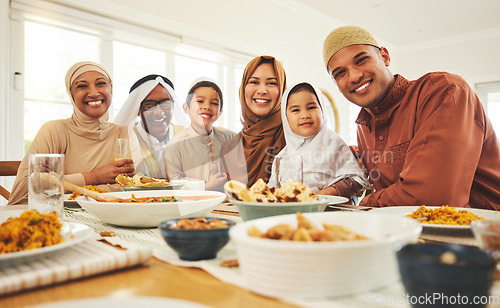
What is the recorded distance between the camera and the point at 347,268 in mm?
379

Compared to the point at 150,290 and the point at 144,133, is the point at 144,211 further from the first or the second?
the point at 144,133

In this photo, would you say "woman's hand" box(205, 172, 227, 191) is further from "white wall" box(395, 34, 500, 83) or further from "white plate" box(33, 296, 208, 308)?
"white wall" box(395, 34, 500, 83)

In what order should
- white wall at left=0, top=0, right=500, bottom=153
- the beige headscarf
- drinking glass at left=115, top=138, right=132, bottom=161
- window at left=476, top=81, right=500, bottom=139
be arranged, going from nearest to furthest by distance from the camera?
drinking glass at left=115, top=138, right=132, bottom=161, the beige headscarf, white wall at left=0, top=0, right=500, bottom=153, window at left=476, top=81, right=500, bottom=139

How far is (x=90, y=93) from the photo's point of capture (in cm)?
231

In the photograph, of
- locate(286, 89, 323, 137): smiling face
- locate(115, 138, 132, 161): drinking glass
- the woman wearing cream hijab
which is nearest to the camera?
locate(115, 138, 132, 161): drinking glass

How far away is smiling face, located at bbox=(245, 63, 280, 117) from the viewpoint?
2.00 meters

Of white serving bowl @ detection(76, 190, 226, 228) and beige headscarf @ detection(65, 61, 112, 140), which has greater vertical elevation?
beige headscarf @ detection(65, 61, 112, 140)

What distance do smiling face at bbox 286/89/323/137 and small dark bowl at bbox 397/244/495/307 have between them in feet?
4.73

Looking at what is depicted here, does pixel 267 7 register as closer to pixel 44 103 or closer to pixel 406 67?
pixel 44 103

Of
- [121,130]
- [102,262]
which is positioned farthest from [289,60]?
[102,262]

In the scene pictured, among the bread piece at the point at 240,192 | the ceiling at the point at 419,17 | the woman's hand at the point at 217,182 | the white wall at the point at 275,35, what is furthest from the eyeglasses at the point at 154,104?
the ceiling at the point at 419,17

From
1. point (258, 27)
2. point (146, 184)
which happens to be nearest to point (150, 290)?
point (146, 184)

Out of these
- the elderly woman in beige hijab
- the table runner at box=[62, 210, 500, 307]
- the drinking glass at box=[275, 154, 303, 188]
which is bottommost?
the table runner at box=[62, 210, 500, 307]

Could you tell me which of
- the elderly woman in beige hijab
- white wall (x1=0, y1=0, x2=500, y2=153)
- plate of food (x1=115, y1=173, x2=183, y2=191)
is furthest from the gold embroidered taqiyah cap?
white wall (x1=0, y1=0, x2=500, y2=153)
